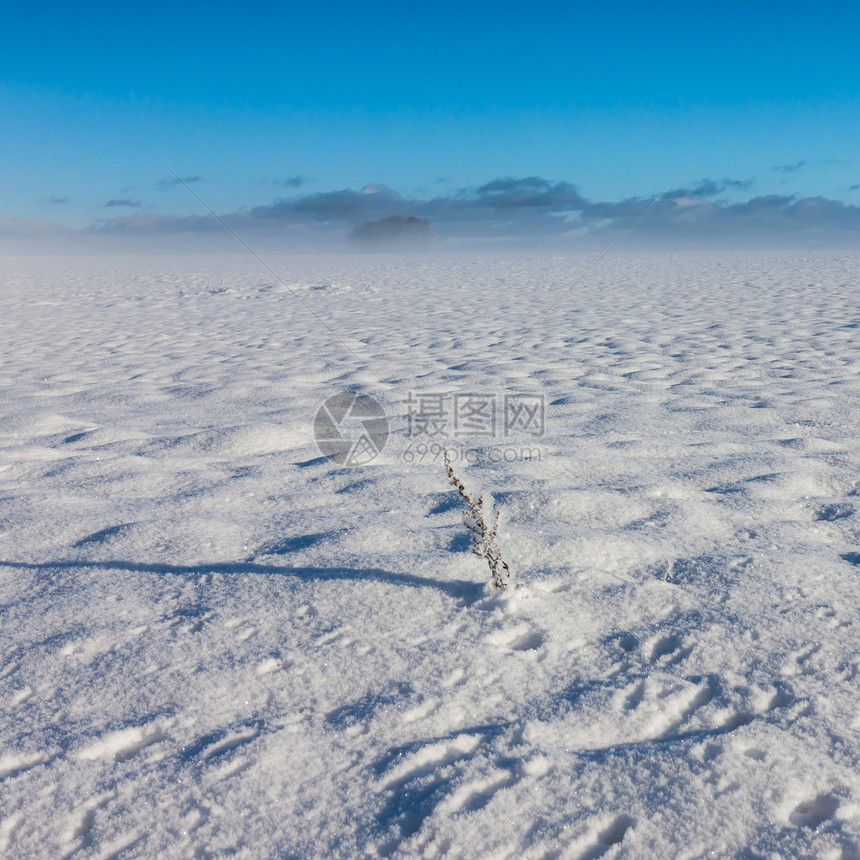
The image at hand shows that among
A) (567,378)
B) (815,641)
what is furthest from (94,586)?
(567,378)

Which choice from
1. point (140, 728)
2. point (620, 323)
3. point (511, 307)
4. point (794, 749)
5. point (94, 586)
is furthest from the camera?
point (511, 307)

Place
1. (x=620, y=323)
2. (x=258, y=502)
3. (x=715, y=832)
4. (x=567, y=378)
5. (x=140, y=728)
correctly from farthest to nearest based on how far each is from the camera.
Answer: (x=620, y=323)
(x=567, y=378)
(x=258, y=502)
(x=140, y=728)
(x=715, y=832)

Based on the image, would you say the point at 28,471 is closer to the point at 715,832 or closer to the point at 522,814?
the point at 522,814

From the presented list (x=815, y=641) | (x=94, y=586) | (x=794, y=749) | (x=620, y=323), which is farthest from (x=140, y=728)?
(x=620, y=323)

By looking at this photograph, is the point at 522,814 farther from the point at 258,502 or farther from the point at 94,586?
the point at 258,502

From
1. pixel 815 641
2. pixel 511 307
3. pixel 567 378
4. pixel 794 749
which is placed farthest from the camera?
pixel 511 307

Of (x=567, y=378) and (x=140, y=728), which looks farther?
(x=567, y=378)
